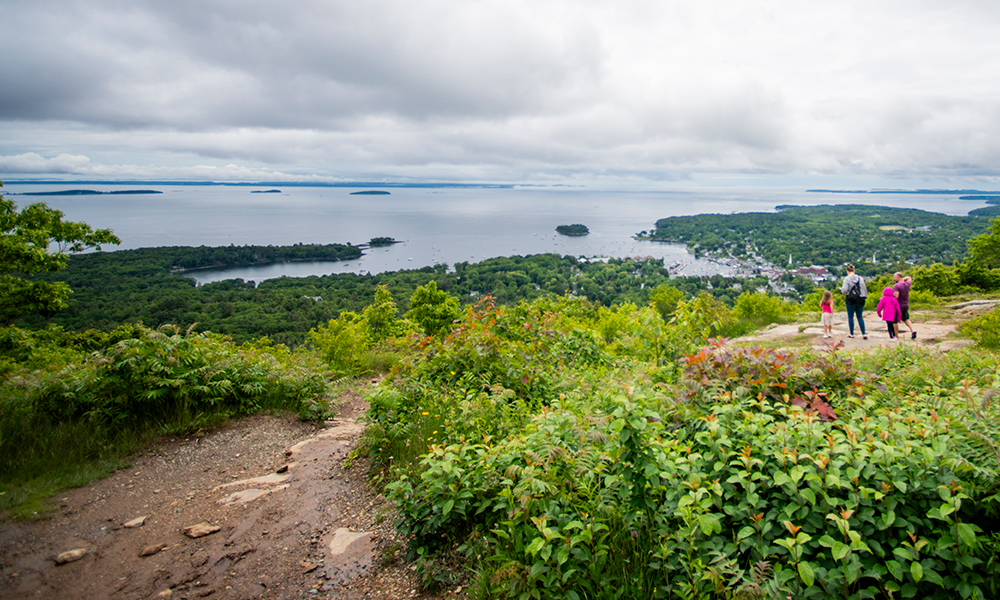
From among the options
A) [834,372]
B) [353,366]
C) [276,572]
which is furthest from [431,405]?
[353,366]

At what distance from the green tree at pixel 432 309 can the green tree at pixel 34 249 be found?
501 inches

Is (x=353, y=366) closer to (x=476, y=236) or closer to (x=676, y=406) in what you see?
(x=676, y=406)

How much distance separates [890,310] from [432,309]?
17.9 m

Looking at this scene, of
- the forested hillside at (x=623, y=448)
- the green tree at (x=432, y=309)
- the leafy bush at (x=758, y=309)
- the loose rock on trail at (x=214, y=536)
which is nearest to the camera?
the forested hillside at (x=623, y=448)

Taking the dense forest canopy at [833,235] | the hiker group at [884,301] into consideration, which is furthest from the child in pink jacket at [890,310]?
the dense forest canopy at [833,235]

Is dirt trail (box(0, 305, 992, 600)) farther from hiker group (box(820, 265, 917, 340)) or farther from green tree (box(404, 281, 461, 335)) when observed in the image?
green tree (box(404, 281, 461, 335))

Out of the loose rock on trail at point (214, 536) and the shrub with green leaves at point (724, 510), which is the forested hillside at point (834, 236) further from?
the loose rock on trail at point (214, 536)

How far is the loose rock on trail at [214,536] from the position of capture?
3107 mm

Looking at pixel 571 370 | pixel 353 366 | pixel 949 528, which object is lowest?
pixel 353 366

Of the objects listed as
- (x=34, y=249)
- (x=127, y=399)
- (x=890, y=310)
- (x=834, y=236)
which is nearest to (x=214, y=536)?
(x=127, y=399)

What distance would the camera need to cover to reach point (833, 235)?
283ft

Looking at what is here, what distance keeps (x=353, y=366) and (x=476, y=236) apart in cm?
11248

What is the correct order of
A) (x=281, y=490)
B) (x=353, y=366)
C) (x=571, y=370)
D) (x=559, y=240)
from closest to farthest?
(x=281, y=490) → (x=571, y=370) → (x=353, y=366) → (x=559, y=240)

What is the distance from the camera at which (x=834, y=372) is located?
4020 millimetres
